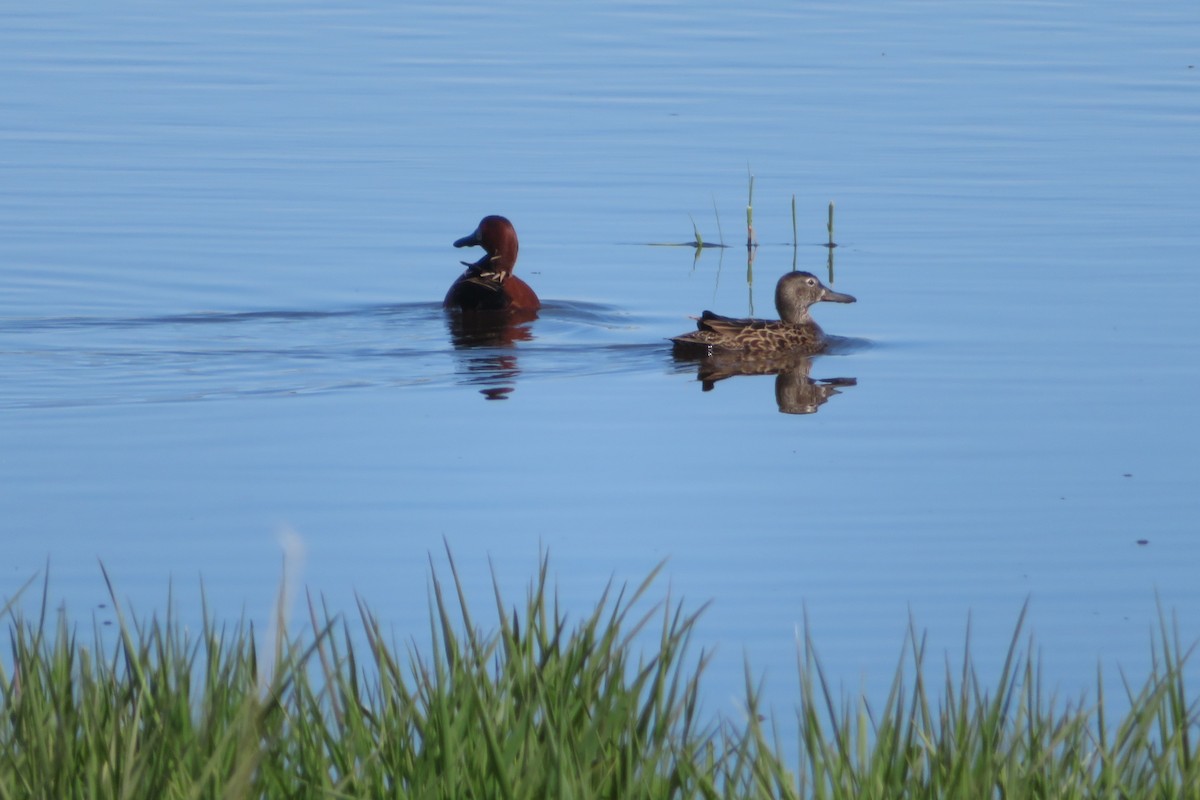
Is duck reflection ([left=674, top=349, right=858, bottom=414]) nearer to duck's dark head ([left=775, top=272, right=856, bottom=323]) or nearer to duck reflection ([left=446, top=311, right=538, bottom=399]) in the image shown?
duck's dark head ([left=775, top=272, right=856, bottom=323])

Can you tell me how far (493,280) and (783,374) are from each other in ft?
7.47

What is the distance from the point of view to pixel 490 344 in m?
12.3

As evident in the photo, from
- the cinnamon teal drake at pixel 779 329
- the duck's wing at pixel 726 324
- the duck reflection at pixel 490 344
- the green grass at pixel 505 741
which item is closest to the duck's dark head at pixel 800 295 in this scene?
the cinnamon teal drake at pixel 779 329

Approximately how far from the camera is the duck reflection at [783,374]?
34.6 feet

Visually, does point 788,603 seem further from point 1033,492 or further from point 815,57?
point 815,57

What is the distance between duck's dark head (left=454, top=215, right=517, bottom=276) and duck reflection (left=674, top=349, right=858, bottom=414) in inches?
80.2

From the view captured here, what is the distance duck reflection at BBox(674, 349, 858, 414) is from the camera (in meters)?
10.5

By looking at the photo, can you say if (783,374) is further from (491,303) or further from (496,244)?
(496,244)

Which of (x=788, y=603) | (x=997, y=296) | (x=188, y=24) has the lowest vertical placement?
(x=788, y=603)

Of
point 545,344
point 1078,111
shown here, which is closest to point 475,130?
point 1078,111

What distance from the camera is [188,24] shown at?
27406 millimetres

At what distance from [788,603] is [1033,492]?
6.33 ft

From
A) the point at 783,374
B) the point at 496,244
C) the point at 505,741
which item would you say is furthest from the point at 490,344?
the point at 505,741

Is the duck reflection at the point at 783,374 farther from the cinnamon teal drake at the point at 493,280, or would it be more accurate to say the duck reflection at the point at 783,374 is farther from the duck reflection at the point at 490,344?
the cinnamon teal drake at the point at 493,280
